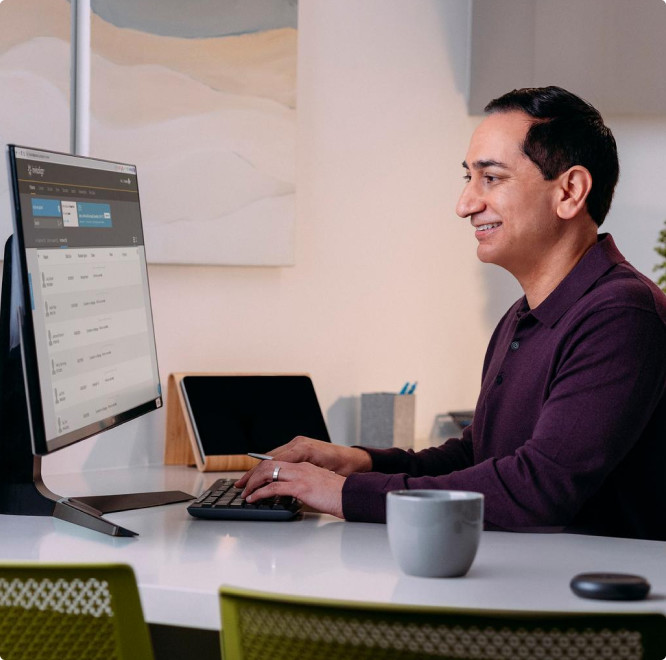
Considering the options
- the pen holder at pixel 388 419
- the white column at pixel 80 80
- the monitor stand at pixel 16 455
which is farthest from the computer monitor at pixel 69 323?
the pen holder at pixel 388 419

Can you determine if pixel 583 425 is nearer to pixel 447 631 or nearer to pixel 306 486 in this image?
pixel 306 486

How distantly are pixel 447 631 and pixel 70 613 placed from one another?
0.39m

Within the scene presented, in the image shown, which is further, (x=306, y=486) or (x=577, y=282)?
(x=577, y=282)

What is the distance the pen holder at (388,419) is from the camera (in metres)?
2.62

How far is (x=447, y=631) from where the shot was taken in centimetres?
83

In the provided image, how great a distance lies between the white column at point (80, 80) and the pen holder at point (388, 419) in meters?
0.97

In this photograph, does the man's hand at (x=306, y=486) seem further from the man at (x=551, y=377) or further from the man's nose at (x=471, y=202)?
the man's nose at (x=471, y=202)

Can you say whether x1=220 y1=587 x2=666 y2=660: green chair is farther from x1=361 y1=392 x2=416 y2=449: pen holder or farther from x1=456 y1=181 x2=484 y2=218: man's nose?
x1=361 y1=392 x2=416 y2=449: pen holder

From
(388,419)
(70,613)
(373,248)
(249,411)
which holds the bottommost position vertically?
(388,419)

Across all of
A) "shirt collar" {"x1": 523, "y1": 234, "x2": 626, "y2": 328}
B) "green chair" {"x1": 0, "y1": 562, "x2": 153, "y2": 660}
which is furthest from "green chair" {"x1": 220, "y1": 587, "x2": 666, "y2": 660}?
"shirt collar" {"x1": 523, "y1": 234, "x2": 626, "y2": 328}

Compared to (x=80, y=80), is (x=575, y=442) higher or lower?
lower

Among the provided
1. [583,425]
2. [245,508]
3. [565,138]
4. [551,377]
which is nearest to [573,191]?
[565,138]

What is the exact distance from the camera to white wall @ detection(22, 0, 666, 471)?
2.43 metres

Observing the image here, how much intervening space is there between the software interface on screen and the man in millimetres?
278
